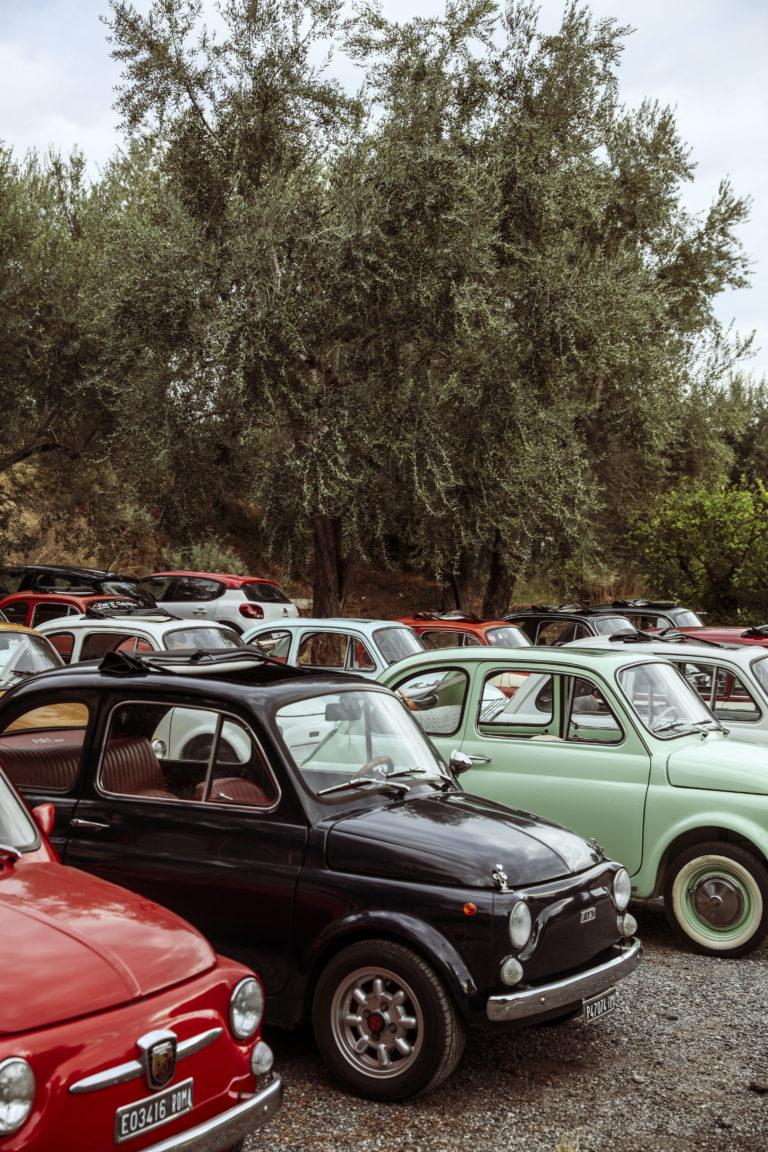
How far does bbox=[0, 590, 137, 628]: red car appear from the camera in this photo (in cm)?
1560

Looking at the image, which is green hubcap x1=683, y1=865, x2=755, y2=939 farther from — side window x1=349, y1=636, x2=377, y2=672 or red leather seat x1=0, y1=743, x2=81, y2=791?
side window x1=349, y1=636, x2=377, y2=672

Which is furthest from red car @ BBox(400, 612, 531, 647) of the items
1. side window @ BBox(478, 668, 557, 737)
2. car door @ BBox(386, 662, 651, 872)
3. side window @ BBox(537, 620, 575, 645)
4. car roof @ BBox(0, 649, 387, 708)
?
car roof @ BBox(0, 649, 387, 708)

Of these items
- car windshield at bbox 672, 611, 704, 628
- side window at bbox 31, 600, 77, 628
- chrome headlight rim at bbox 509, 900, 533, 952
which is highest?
car windshield at bbox 672, 611, 704, 628

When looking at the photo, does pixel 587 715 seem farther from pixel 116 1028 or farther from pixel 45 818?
pixel 116 1028

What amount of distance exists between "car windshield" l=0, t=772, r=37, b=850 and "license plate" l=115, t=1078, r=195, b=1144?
1150mm

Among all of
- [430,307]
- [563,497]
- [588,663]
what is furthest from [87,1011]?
[563,497]

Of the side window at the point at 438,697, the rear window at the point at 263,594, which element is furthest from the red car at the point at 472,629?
the side window at the point at 438,697

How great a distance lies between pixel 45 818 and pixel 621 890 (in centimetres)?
266

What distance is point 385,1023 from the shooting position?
4516 mm

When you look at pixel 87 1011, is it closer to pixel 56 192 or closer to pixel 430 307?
pixel 430 307

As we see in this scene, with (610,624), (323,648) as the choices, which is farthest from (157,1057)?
(610,624)

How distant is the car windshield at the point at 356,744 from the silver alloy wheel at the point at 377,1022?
85 cm

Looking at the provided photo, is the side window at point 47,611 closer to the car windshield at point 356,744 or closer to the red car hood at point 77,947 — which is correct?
the car windshield at point 356,744

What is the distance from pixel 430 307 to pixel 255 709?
14.1 metres
